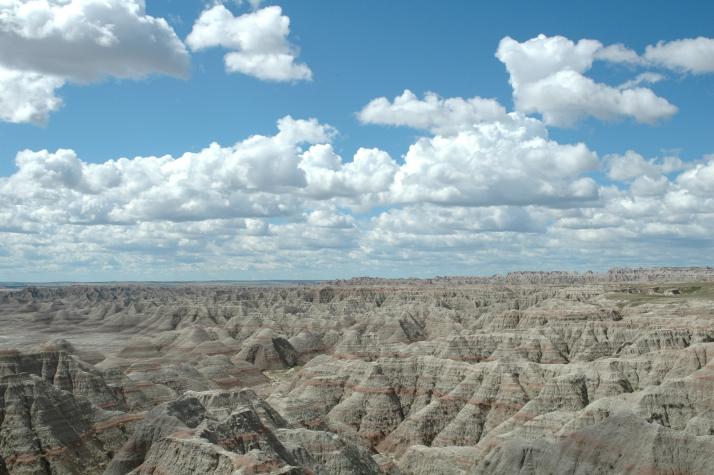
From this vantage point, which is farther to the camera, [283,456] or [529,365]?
[529,365]

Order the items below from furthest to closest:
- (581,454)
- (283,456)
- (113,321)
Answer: (113,321)
(581,454)
(283,456)

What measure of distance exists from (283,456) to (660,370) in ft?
146

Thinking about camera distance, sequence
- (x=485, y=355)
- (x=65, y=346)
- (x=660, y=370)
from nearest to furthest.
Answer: (x=660, y=370) < (x=485, y=355) < (x=65, y=346)

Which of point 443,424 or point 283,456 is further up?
point 283,456

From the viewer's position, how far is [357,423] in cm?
6588

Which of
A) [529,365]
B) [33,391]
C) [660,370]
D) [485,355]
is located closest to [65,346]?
[33,391]

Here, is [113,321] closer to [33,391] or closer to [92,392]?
[92,392]

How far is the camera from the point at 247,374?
99.9 m

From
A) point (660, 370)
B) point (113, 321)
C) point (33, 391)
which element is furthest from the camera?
point (113, 321)

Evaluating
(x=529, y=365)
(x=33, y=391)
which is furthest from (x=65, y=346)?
(x=529, y=365)

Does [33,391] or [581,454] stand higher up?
[33,391]

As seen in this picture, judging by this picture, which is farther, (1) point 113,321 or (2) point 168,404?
(1) point 113,321

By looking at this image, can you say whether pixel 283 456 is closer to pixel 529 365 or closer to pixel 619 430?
pixel 619 430

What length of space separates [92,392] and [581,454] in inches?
1685
